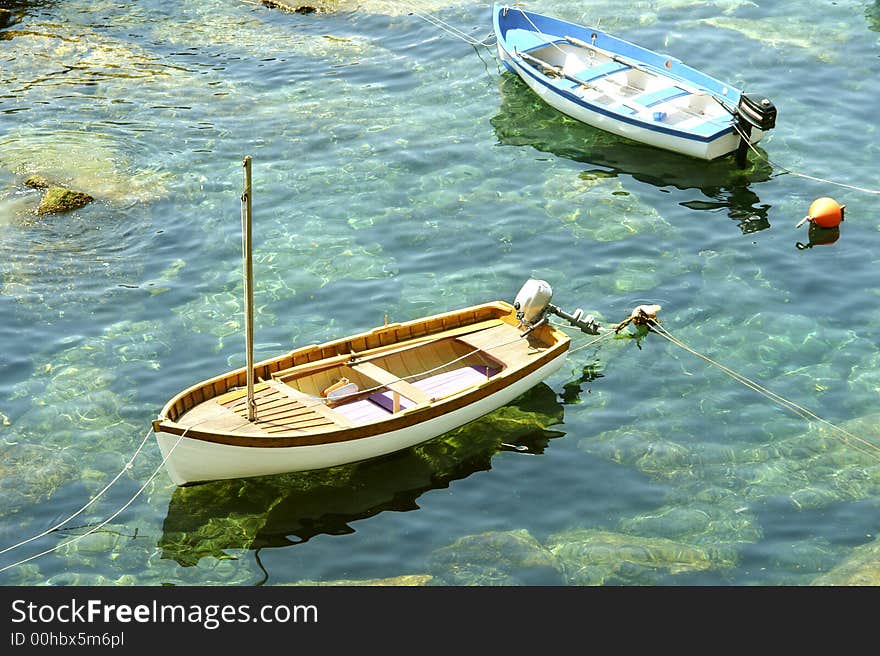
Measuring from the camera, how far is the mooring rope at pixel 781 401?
18969 mm

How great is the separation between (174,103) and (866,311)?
18303 millimetres

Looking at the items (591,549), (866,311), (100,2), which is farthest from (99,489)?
(100,2)

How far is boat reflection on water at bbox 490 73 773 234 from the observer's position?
26234mm

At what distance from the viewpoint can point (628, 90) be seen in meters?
29.5

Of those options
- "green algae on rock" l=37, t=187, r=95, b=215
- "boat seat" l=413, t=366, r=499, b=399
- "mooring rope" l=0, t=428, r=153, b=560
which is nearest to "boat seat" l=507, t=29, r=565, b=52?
"green algae on rock" l=37, t=187, r=95, b=215

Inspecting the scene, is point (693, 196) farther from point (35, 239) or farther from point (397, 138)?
point (35, 239)

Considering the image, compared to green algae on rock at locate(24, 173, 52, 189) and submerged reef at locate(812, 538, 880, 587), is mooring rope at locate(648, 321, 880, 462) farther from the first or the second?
green algae on rock at locate(24, 173, 52, 189)

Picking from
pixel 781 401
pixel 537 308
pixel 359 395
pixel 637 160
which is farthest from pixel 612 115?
pixel 359 395

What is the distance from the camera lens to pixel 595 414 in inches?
788

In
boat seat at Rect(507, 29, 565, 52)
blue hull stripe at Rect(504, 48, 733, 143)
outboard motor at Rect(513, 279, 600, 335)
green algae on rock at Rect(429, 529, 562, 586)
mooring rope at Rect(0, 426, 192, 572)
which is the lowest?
mooring rope at Rect(0, 426, 192, 572)

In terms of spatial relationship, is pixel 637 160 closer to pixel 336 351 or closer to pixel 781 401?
pixel 781 401

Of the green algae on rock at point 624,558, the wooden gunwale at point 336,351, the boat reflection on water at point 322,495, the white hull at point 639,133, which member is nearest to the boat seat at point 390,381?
the wooden gunwale at point 336,351

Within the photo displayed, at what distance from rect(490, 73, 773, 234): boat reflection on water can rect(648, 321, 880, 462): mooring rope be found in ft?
15.8

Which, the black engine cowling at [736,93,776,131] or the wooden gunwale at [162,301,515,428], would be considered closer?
the wooden gunwale at [162,301,515,428]
